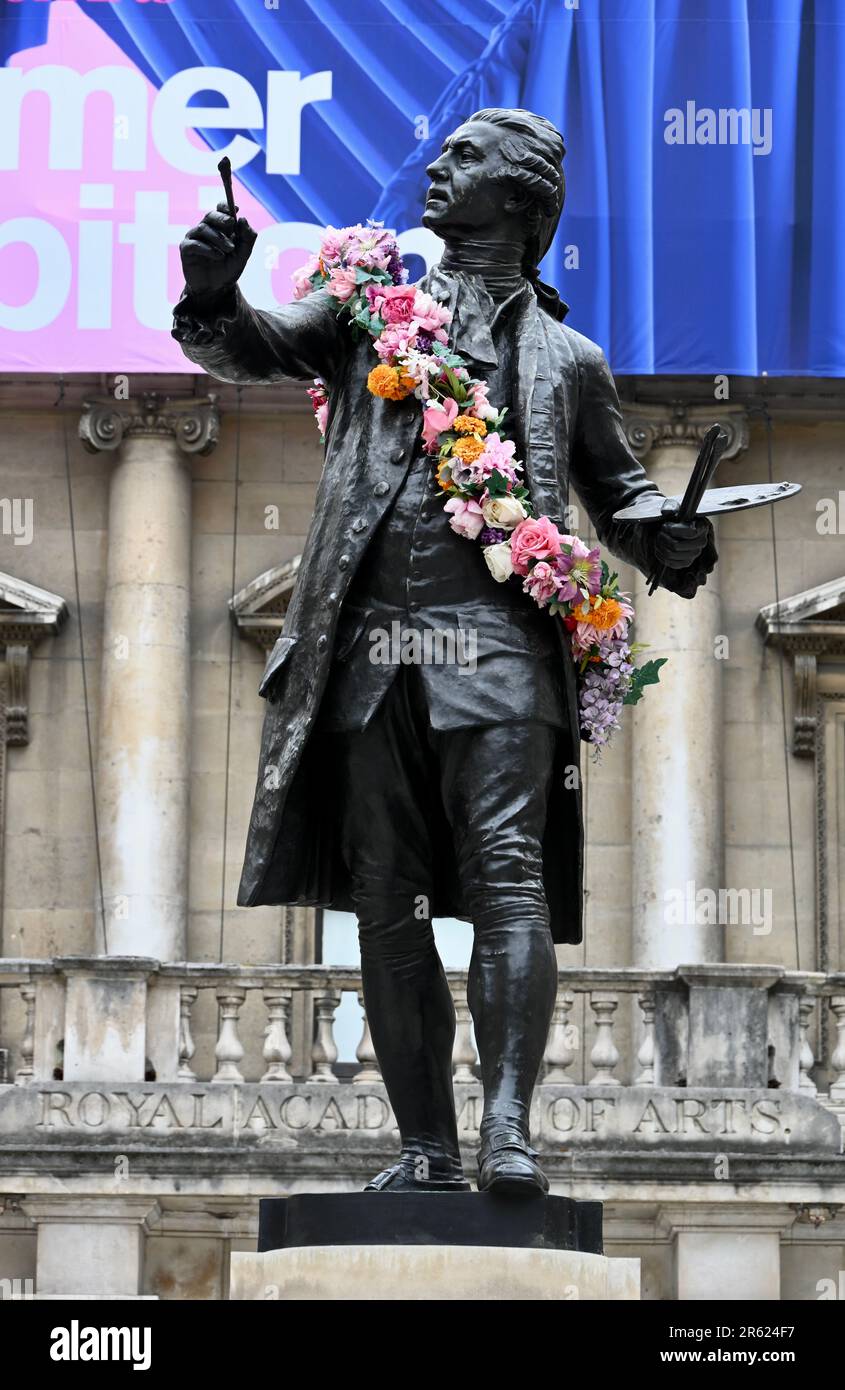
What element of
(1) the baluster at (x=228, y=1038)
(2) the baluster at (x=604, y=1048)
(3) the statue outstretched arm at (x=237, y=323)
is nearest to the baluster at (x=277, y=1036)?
(1) the baluster at (x=228, y=1038)

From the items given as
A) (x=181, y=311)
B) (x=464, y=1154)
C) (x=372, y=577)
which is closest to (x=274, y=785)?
(x=372, y=577)

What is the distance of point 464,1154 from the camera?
55.1 feet

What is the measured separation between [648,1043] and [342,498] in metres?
10.8

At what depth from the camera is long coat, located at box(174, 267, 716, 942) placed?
739cm

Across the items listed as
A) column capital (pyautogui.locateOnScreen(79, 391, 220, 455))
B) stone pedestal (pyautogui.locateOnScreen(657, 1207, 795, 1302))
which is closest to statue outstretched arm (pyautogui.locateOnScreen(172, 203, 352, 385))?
stone pedestal (pyautogui.locateOnScreen(657, 1207, 795, 1302))

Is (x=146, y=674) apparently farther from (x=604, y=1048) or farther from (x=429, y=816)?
(x=429, y=816)

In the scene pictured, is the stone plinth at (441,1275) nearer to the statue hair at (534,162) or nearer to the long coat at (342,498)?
the long coat at (342,498)

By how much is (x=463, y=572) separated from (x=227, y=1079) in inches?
421

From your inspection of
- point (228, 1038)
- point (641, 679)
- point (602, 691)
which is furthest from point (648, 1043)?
point (602, 691)

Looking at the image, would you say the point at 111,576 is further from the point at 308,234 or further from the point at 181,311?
the point at 181,311

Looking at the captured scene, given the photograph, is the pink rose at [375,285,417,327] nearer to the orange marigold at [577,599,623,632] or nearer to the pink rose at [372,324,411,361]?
the pink rose at [372,324,411,361]

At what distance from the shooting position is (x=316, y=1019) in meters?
18.2

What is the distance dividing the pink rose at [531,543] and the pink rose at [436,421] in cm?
30

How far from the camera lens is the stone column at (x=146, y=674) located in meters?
21.4
